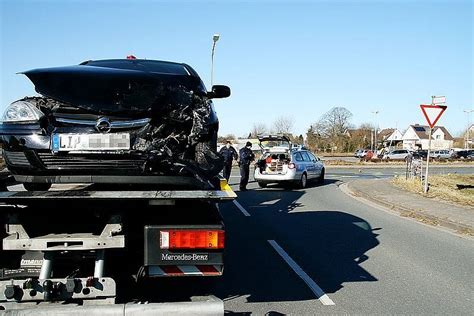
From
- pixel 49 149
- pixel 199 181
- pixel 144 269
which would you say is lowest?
pixel 144 269

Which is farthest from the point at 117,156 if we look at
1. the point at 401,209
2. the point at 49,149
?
the point at 401,209

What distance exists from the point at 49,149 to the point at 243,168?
13204 mm

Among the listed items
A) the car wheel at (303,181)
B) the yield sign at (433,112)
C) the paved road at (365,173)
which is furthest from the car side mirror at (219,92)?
the paved road at (365,173)

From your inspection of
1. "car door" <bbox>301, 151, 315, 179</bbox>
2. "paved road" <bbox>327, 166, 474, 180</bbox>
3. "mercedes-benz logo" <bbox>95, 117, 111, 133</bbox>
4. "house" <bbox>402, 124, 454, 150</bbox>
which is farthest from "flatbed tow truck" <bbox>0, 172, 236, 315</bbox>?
"house" <bbox>402, 124, 454, 150</bbox>

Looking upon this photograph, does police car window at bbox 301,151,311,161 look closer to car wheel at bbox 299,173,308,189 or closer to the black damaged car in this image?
car wheel at bbox 299,173,308,189

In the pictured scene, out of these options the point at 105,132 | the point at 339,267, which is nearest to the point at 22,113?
the point at 105,132

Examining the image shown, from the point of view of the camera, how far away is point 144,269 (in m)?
4.18

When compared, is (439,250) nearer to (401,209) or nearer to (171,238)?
(401,209)

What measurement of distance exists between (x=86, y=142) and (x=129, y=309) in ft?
4.50

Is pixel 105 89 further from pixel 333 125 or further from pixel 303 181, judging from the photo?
pixel 333 125

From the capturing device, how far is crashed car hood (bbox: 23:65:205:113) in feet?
13.4

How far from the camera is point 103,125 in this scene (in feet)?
13.1

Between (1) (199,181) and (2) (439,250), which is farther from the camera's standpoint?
(2) (439,250)

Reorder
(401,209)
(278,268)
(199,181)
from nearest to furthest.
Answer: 1. (199,181)
2. (278,268)
3. (401,209)
